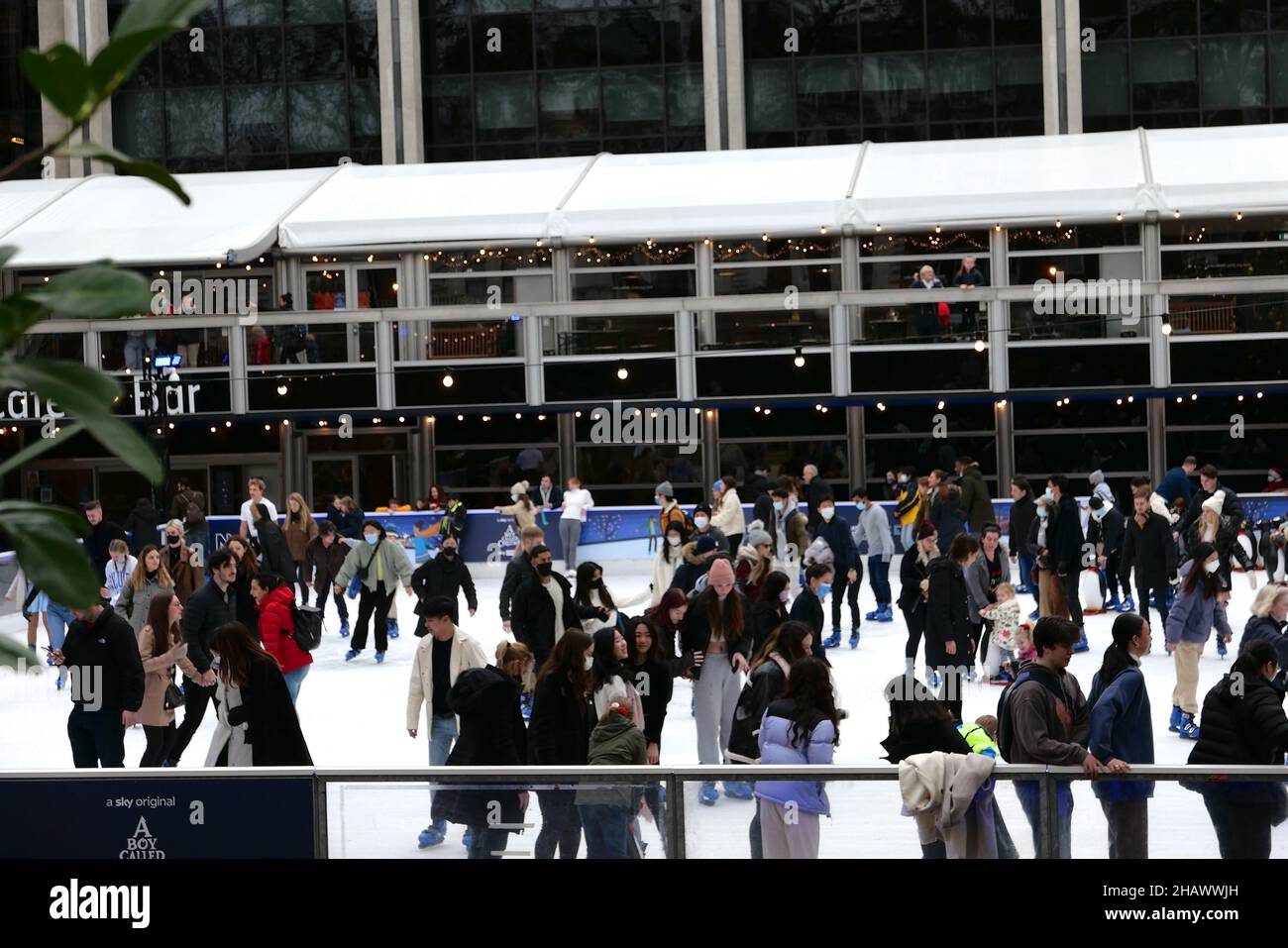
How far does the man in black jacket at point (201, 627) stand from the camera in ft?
37.8

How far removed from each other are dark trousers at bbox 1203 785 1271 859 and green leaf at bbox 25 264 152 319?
5.36 meters

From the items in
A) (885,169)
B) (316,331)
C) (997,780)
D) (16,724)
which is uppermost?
(885,169)

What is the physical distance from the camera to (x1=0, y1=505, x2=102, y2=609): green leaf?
1.07 m

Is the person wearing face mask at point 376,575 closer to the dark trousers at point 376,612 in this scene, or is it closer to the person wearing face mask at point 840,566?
the dark trousers at point 376,612

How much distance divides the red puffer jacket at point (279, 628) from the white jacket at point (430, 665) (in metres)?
1.23

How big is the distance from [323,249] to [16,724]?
1788cm

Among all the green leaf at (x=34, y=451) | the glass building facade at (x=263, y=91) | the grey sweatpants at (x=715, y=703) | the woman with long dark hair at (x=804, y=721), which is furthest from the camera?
the glass building facade at (x=263, y=91)

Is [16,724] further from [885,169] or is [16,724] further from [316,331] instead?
[885,169]

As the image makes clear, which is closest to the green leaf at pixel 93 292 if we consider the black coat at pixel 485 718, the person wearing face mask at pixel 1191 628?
the black coat at pixel 485 718

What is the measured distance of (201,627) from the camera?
1167 centimetres

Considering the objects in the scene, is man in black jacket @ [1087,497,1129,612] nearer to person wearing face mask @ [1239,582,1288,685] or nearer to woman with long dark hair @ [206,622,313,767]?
person wearing face mask @ [1239,582,1288,685]

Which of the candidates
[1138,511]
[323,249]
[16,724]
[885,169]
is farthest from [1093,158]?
[16,724]

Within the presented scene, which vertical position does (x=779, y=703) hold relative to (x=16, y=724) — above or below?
above
